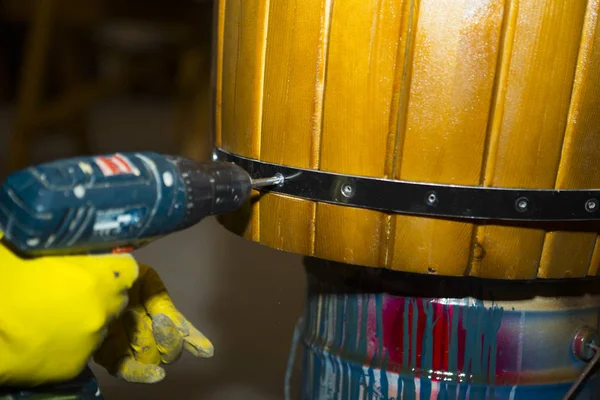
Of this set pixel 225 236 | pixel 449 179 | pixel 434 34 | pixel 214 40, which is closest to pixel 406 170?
pixel 449 179

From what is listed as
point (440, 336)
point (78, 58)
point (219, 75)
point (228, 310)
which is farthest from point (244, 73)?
point (78, 58)

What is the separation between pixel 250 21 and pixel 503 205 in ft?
1.29

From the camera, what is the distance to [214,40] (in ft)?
3.76

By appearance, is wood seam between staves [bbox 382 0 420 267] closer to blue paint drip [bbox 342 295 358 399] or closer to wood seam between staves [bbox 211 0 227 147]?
blue paint drip [bbox 342 295 358 399]

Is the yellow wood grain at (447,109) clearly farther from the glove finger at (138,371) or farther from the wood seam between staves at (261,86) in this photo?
the glove finger at (138,371)

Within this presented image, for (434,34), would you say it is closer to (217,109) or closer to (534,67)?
(534,67)

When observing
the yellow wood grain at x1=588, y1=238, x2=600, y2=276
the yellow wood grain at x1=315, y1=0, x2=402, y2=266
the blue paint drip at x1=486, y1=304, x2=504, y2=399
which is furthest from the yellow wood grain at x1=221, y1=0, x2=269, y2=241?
the yellow wood grain at x1=588, y1=238, x2=600, y2=276

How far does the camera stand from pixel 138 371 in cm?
94

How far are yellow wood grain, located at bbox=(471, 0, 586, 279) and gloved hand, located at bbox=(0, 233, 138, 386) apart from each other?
44 cm

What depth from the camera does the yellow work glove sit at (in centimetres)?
93

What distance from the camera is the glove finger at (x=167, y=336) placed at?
0.91 meters

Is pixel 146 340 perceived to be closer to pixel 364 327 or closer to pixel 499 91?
pixel 364 327

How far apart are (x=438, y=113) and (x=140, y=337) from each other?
17.8 inches

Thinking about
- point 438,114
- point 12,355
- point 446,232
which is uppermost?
point 438,114
